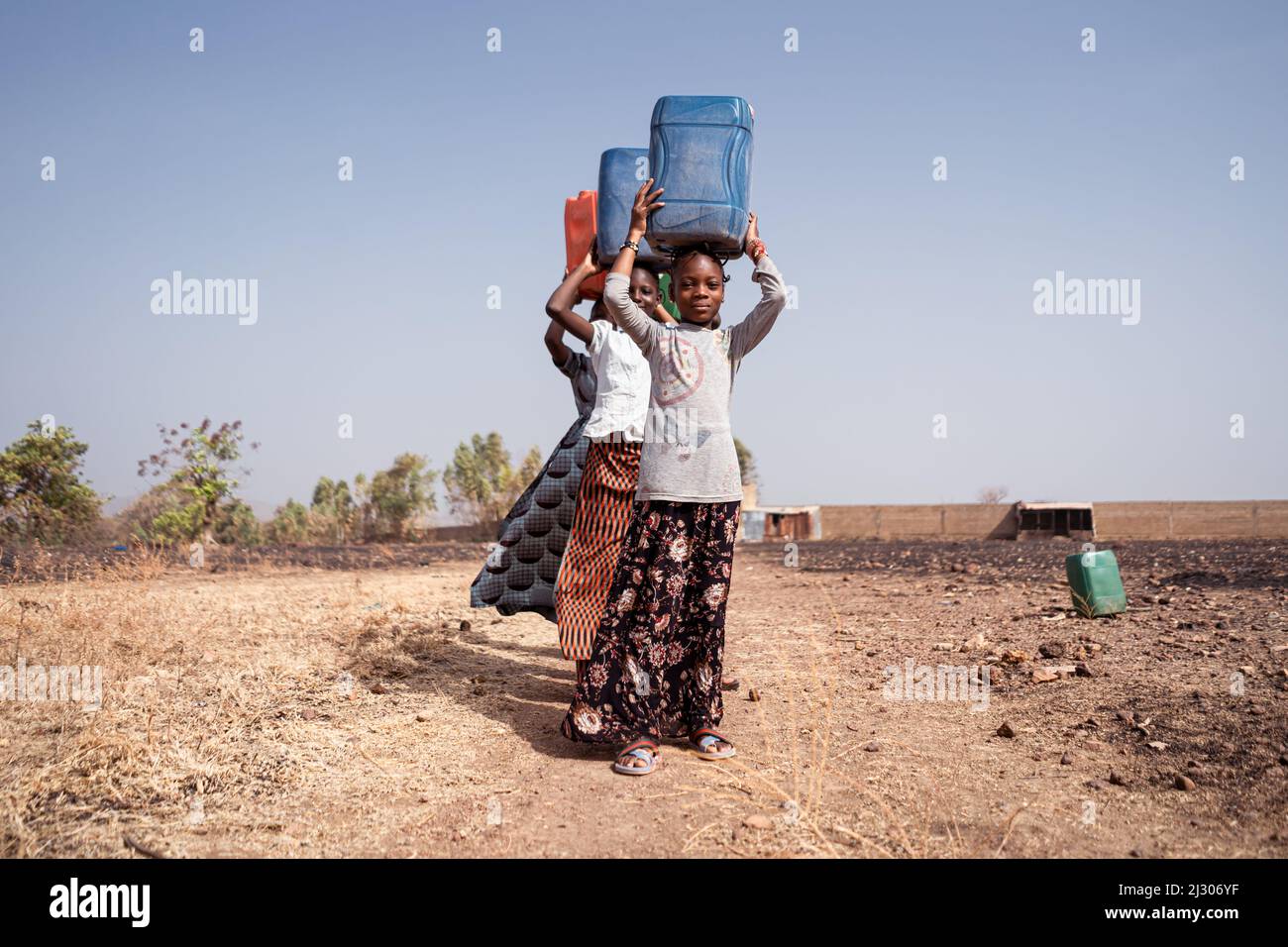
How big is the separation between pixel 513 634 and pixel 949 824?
13.8 feet

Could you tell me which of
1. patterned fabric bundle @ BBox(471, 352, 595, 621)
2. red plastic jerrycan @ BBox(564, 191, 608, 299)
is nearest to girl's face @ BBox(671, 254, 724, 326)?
patterned fabric bundle @ BBox(471, 352, 595, 621)

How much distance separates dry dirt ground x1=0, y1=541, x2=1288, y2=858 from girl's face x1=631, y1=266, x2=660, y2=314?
1.77m

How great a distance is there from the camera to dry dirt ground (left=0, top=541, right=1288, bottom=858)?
98.0 inches

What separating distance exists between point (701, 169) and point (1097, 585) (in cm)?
404

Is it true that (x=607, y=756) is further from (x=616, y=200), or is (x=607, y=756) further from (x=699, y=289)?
(x=616, y=200)

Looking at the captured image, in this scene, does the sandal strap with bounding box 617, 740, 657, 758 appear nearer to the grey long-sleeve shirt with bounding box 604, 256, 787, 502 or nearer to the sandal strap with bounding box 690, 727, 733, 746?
the sandal strap with bounding box 690, 727, 733, 746

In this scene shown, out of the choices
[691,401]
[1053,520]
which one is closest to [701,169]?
[691,401]

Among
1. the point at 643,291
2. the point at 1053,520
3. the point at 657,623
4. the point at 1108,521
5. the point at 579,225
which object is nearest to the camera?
the point at 657,623

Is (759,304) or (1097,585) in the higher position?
(759,304)

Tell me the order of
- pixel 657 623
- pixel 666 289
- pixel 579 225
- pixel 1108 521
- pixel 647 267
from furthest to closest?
pixel 1108 521 → pixel 579 225 → pixel 666 289 → pixel 647 267 → pixel 657 623

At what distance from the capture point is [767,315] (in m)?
3.28

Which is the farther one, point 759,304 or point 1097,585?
point 1097,585

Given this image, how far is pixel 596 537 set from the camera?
379cm

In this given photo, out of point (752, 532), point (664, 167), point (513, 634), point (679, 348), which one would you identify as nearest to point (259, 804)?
point (679, 348)
